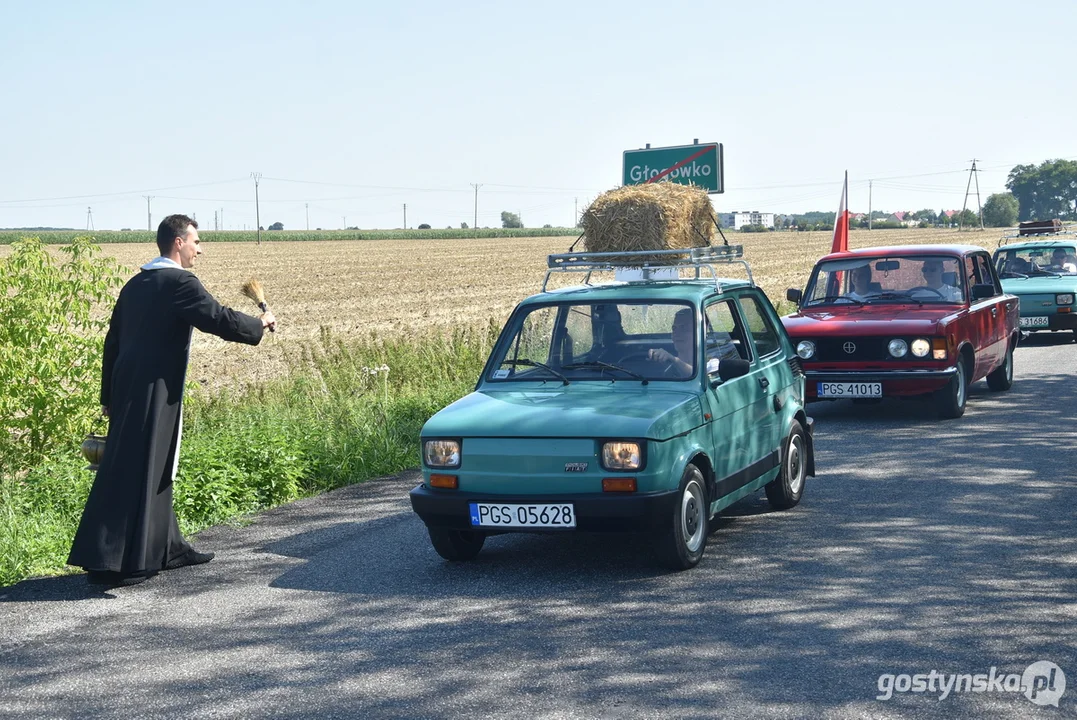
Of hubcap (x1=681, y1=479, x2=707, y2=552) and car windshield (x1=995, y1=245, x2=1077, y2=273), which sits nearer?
hubcap (x1=681, y1=479, x2=707, y2=552)

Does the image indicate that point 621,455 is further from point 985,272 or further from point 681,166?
point 681,166

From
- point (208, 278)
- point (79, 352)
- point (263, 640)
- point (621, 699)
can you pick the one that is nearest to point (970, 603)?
point (621, 699)

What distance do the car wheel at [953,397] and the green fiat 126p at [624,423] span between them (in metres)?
4.05

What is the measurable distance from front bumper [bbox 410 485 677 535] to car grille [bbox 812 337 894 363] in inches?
257

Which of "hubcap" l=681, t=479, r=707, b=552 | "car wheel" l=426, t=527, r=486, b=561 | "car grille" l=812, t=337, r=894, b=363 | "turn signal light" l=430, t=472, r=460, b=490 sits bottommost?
"car wheel" l=426, t=527, r=486, b=561

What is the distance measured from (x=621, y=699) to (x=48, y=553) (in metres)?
4.34

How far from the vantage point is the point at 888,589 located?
21.1 feet

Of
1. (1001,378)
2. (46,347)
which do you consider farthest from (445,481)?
(1001,378)

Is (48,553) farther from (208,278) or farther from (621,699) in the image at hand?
(208,278)

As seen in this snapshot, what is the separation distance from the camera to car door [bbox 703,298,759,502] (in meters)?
7.54

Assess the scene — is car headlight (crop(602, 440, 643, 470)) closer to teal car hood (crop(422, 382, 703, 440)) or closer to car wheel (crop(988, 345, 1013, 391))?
teal car hood (crop(422, 382, 703, 440))

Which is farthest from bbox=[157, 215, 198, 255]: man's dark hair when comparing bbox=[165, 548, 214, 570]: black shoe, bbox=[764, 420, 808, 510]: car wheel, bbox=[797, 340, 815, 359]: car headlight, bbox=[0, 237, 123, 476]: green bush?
bbox=[797, 340, 815, 359]: car headlight

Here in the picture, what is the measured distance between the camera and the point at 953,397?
1262 cm

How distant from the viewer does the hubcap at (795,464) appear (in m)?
8.70
